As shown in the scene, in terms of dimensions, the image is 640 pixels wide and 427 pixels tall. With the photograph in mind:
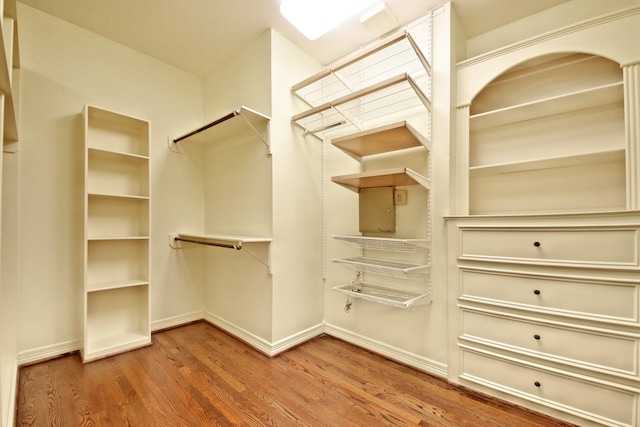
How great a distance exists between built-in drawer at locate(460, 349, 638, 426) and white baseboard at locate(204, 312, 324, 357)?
114cm

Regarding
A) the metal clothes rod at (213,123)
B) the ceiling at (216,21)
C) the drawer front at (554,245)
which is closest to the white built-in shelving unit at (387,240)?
the drawer front at (554,245)

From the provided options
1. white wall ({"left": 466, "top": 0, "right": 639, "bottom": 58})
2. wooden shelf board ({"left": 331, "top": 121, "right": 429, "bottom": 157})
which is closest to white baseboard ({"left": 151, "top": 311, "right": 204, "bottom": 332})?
wooden shelf board ({"left": 331, "top": 121, "right": 429, "bottom": 157})

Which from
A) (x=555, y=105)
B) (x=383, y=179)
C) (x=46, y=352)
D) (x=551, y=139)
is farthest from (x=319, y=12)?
(x=46, y=352)

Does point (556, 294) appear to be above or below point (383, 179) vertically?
below

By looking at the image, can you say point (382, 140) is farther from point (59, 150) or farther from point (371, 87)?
point (59, 150)

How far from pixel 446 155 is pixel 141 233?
2.39 meters

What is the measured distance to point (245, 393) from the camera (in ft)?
5.39

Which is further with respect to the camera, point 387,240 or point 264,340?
point 264,340

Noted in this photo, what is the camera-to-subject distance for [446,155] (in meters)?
1.82

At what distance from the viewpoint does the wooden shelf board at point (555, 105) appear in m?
1.45

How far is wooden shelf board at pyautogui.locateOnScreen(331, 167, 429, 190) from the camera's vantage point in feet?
5.55

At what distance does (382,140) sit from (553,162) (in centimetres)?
94

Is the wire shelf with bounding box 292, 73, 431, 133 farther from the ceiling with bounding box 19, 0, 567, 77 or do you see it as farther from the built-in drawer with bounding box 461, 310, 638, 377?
the built-in drawer with bounding box 461, 310, 638, 377

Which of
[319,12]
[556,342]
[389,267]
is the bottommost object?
[556,342]
